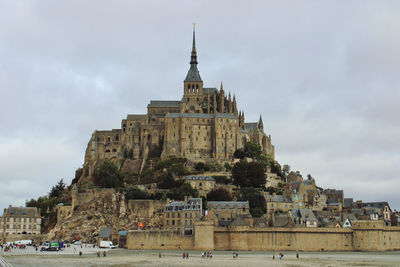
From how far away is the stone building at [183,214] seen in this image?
7162 centimetres

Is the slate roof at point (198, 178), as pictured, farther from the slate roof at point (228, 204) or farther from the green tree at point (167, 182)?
the slate roof at point (228, 204)

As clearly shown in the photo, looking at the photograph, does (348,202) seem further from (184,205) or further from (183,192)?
(184,205)

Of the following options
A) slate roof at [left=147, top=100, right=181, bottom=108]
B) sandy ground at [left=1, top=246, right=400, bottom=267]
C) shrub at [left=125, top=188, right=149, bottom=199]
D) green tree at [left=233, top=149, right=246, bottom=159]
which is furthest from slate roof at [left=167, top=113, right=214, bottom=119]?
sandy ground at [left=1, top=246, right=400, bottom=267]

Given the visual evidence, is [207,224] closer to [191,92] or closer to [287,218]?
[287,218]

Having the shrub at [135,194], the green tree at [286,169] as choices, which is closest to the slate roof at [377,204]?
the green tree at [286,169]

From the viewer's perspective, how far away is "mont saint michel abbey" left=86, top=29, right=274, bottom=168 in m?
98.6

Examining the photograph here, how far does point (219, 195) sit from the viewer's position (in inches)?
3221

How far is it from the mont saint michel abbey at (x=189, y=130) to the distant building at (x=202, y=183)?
35.6 feet

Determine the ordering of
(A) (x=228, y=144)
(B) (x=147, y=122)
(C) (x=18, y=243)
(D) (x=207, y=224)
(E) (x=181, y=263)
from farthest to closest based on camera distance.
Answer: (B) (x=147, y=122)
(A) (x=228, y=144)
(C) (x=18, y=243)
(D) (x=207, y=224)
(E) (x=181, y=263)

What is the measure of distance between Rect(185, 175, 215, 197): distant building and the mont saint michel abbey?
10836mm

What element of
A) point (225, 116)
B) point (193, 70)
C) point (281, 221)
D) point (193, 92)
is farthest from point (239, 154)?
point (281, 221)

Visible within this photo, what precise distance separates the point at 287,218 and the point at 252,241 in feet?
19.6

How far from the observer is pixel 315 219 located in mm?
73312

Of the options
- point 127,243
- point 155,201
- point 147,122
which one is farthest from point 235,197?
point 147,122
